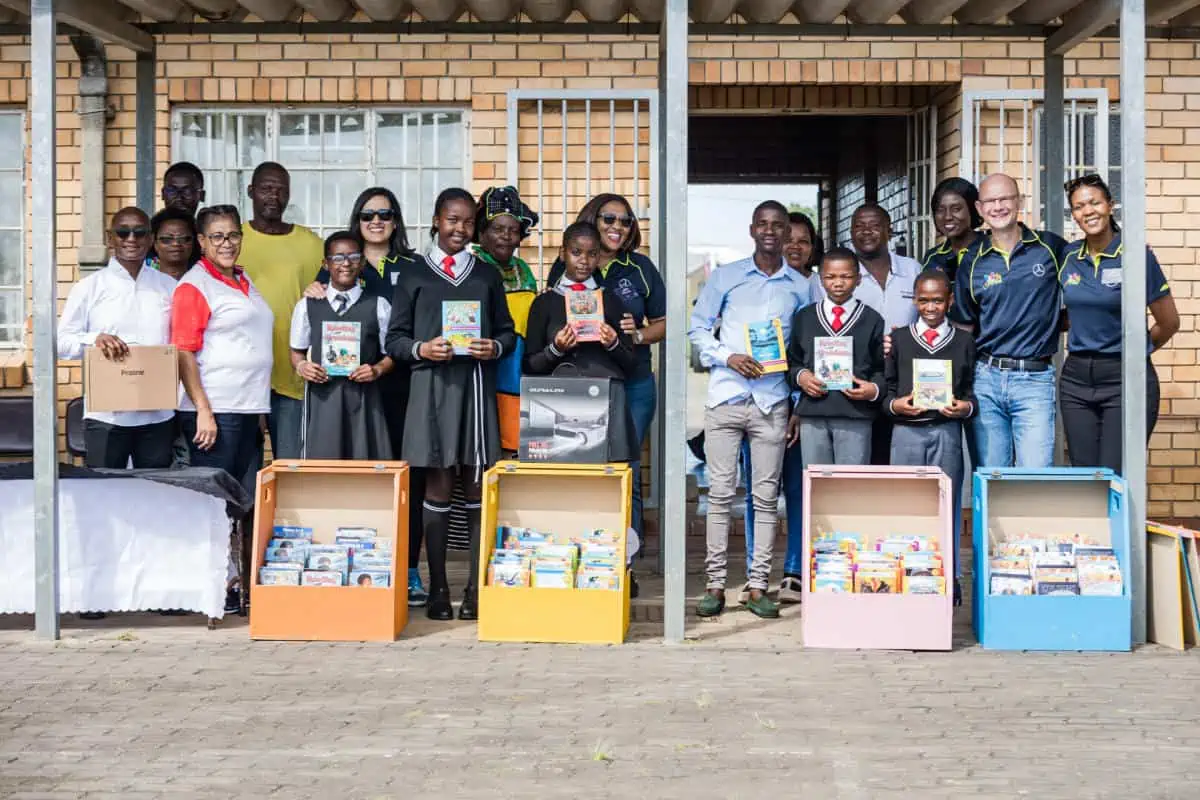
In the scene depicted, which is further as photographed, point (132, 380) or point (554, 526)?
point (554, 526)

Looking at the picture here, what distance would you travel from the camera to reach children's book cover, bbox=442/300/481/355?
7.04 metres

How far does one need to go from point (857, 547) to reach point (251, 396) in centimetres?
293

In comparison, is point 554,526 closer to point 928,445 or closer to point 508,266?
point 508,266

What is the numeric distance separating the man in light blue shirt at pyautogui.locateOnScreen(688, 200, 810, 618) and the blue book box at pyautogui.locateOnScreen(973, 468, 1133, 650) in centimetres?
100

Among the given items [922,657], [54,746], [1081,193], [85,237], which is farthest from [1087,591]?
[85,237]

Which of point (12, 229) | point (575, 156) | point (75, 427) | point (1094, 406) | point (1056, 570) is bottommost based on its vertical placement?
point (1056, 570)

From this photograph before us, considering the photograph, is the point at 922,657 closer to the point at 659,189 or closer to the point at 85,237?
the point at 659,189

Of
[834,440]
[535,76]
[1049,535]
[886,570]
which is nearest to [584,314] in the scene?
[834,440]

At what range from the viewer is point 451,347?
7.03m

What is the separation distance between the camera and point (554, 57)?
32.0ft

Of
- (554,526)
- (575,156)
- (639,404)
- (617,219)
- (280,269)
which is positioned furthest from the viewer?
(575,156)

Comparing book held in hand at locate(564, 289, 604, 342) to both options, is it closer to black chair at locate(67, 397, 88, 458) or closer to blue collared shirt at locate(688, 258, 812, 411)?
blue collared shirt at locate(688, 258, 812, 411)

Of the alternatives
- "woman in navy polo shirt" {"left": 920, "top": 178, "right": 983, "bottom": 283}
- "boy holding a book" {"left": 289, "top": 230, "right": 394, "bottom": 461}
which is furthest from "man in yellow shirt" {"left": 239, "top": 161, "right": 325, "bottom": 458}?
"woman in navy polo shirt" {"left": 920, "top": 178, "right": 983, "bottom": 283}

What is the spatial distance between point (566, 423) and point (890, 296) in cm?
184
